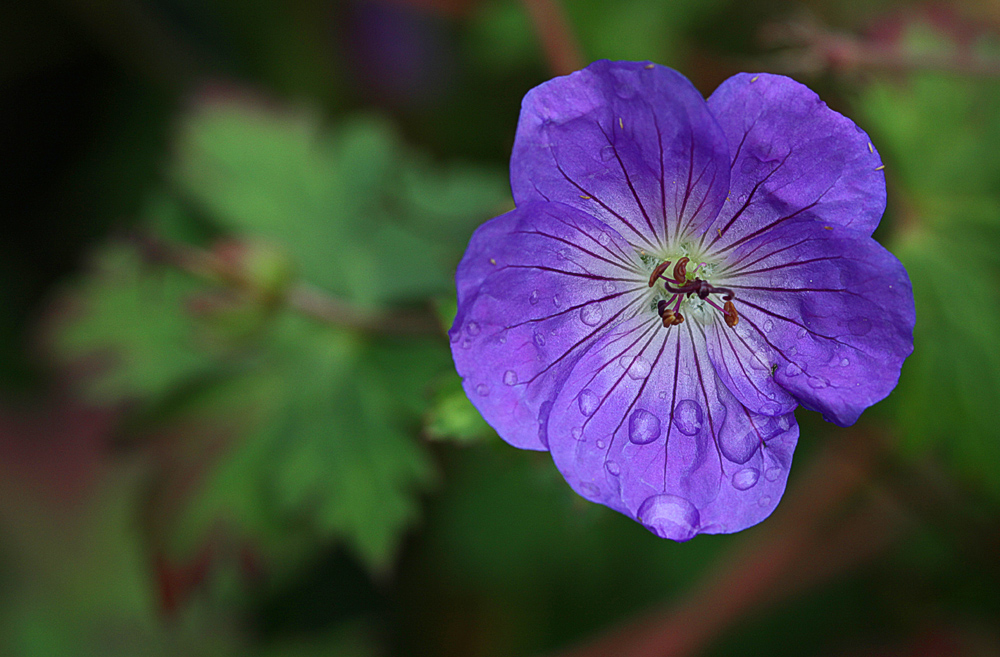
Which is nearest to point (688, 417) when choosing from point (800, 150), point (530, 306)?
point (530, 306)

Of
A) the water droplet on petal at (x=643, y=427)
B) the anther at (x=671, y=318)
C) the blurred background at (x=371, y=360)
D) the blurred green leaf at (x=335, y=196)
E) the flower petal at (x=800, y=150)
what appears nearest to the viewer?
the flower petal at (x=800, y=150)

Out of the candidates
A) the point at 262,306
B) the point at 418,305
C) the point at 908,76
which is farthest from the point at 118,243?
the point at 908,76

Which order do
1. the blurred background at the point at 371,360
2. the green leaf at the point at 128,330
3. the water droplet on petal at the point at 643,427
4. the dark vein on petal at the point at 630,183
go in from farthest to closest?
the green leaf at the point at 128,330 → the blurred background at the point at 371,360 → the water droplet on petal at the point at 643,427 → the dark vein on petal at the point at 630,183

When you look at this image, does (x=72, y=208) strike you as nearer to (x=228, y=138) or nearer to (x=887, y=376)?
(x=228, y=138)

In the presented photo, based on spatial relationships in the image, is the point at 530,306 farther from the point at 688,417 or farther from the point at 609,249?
the point at 688,417

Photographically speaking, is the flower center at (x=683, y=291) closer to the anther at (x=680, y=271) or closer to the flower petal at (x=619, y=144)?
the anther at (x=680, y=271)

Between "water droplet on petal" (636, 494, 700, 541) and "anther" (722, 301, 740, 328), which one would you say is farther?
"anther" (722, 301, 740, 328)

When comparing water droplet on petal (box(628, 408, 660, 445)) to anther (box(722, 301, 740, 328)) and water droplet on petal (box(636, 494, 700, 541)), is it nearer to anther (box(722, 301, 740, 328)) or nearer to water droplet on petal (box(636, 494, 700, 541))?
water droplet on petal (box(636, 494, 700, 541))

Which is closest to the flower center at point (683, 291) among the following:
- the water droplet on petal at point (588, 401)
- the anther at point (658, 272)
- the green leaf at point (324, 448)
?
the anther at point (658, 272)

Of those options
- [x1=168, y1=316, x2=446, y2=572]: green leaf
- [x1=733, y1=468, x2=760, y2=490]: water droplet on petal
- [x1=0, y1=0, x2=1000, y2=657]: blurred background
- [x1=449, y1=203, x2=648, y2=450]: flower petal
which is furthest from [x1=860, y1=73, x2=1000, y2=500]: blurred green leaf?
[x1=168, y1=316, x2=446, y2=572]: green leaf
